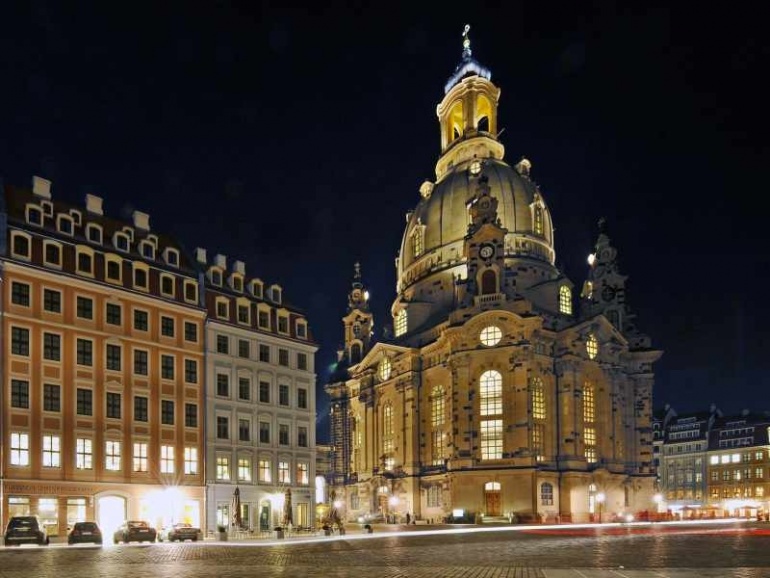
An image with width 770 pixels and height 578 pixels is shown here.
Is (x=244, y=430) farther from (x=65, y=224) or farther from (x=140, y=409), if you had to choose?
(x=65, y=224)

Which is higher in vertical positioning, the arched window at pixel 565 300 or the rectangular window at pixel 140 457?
the arched window at pixel 565 300

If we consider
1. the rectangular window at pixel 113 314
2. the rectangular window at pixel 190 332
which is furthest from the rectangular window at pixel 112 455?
the rectangular window at pixel 190 332

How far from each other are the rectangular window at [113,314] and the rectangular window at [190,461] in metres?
11.3

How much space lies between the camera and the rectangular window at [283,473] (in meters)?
73.1

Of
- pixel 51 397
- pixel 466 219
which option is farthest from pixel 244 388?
pixel 466 219

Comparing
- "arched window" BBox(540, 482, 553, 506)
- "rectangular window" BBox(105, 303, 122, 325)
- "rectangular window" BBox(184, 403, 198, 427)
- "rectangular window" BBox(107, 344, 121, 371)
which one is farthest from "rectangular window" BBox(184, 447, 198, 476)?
"arched window" BBox(540, 482, 553, 506)

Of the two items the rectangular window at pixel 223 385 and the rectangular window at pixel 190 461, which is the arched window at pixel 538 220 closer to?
the rectangular window at pixel 223 385

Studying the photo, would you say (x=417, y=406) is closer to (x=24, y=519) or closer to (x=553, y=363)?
(x=553, y=363)

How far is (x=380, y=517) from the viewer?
353 ft

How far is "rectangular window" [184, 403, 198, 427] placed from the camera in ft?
218

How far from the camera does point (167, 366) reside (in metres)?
65.8

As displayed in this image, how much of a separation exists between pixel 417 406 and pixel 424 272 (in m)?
22.5

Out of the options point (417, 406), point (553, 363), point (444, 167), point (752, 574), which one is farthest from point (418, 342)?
point (752, 574)

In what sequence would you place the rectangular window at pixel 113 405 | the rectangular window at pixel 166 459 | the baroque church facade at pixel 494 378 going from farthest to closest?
1. the baroque church facade at pixel 494 378
2. the rectangular window at pixel 166 459
3. the rectangular window at pixel 113 405
